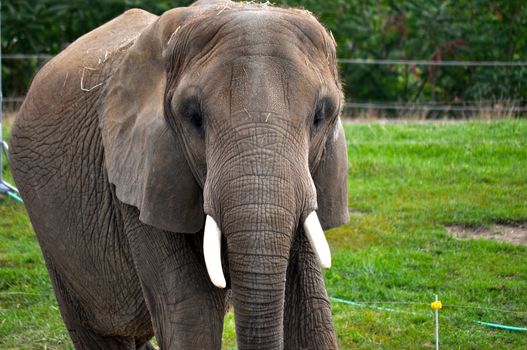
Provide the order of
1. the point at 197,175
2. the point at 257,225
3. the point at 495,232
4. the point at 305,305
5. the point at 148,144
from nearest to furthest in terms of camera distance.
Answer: the point at 257,225, the point at 197,175, the point at 148,144, the point at 305,305, the point at 495,232

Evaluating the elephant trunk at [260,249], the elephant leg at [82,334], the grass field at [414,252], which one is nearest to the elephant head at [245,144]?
the elephant trunk at [260,249]

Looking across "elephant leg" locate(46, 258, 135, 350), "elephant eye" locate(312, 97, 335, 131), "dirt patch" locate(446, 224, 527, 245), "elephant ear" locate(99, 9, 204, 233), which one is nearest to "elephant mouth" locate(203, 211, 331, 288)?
"elephant eye" locate(312, 97, 335, 131)

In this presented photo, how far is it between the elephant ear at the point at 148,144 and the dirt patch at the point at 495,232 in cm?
527

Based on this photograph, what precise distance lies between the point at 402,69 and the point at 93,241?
14.5 metres

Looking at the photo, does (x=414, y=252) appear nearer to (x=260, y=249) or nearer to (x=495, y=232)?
(x=495, y=232)

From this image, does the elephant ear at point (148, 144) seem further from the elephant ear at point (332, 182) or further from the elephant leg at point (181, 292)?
the elephant ear at point (332, 182)

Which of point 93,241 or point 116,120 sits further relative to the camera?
point 93,241

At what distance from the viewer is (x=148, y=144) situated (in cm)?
540

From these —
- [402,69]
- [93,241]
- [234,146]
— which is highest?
[234,146]

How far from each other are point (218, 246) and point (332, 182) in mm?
935

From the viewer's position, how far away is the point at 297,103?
4848mm

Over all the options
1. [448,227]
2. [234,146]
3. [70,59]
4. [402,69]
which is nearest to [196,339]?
[234,146]

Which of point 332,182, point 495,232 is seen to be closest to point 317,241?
point 332,182

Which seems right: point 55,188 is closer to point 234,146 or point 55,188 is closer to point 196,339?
point 196,339
